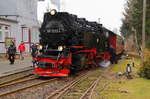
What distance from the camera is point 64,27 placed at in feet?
53.6

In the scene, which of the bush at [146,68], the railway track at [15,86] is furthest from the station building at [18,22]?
the bush at [146,68]

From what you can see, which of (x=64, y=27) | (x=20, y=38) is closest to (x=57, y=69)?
(x=64, y=27)

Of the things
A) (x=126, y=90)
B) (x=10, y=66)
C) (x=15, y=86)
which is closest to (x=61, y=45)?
(x=15, y=86)

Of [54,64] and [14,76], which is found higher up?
[54,64]

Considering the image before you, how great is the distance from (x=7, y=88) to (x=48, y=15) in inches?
229

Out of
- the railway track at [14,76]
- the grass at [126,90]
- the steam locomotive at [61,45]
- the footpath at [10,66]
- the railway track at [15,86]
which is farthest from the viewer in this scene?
the footpath at [10,66]

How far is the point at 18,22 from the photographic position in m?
31.8

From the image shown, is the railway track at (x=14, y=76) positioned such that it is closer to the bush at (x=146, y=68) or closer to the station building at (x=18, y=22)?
the bush at (x=146, y=68)

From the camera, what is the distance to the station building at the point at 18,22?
28.5 m

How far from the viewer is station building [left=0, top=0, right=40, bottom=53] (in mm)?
28514

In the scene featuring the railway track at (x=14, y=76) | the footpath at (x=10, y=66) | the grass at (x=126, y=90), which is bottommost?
the grass at (x=126, y=90)

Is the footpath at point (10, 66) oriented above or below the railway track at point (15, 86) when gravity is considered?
→ above

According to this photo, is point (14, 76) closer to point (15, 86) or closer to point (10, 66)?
point (15, 86)

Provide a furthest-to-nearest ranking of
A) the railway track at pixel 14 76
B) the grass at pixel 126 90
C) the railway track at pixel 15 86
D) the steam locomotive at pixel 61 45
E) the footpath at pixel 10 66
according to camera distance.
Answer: the footpath at pixel 10 66 → the steam locomotive at pixel 61 45 → the railway track at pixel 14 76 → the railway track at pixel 15 86 → the grass at pixel 126 90
